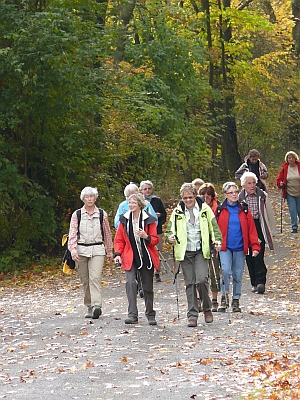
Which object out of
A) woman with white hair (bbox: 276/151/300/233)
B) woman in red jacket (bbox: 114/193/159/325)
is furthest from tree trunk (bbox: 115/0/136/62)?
woman in red jacket (bbox: 114/193/159/325)

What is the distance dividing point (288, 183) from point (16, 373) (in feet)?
42.4

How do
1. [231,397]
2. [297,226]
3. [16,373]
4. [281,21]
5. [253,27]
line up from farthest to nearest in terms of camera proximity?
1. [281,21]
2. [253,27]
3. [297,226]
4. [16,373]
5. [231,397]

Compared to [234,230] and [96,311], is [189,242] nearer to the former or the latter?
[234,230]

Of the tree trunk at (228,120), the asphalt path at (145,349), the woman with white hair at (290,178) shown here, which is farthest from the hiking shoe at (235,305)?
the tree trunk at (228,120)

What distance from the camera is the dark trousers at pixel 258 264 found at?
15.3 meters

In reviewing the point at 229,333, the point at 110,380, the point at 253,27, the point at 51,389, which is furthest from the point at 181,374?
the point at 253,27

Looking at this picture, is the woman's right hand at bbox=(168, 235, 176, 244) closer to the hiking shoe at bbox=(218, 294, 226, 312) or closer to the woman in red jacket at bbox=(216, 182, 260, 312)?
the woman in red jacket at bbox=(216, 182, 260, 312)

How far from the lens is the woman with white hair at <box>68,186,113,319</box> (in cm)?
1336

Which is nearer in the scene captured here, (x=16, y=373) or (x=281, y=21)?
(x=16, y=373)

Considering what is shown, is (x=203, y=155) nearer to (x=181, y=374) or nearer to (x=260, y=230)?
(x=260, y=230)

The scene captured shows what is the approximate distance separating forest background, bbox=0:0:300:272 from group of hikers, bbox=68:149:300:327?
Result: 284 inches

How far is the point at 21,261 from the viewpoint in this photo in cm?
2317

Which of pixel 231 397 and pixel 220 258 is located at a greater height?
pixel 220 258

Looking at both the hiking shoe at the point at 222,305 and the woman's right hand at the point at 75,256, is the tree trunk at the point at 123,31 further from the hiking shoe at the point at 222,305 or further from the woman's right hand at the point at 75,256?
the woman's right hand at the point at 75,256
